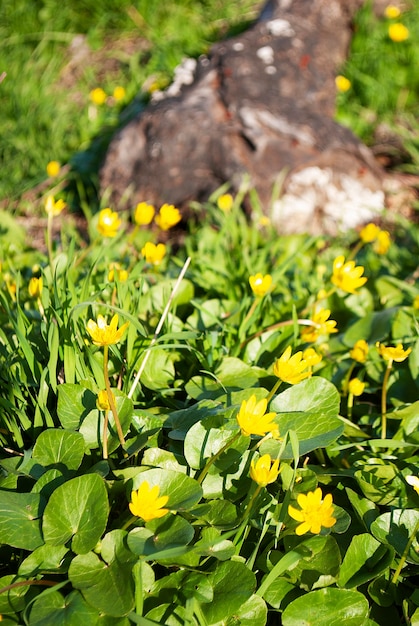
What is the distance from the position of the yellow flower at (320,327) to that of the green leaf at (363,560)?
1.80 feet

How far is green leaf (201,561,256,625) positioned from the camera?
1.18 metres

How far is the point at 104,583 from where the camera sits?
117 cm

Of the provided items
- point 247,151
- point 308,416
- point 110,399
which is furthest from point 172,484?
point 247,151

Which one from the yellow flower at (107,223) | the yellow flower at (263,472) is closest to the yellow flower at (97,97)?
the yellow flower at (107,223)

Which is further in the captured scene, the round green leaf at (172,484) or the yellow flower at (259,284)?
the yellow flower at (259,284)

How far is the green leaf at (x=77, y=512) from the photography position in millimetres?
1219

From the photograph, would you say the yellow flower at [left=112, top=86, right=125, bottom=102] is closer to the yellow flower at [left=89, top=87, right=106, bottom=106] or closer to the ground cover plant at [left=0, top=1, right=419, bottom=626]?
the yellow flower at [left=89, top=87, right=106, bottom=106]

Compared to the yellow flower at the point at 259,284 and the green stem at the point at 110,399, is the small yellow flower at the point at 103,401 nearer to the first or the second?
the green stem at the point at 110,399

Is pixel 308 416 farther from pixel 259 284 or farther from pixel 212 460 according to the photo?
pixel 259 284

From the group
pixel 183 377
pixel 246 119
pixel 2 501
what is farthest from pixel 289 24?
pixel 2 501

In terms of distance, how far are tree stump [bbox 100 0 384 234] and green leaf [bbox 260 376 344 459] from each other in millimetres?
1496

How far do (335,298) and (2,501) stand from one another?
128cm

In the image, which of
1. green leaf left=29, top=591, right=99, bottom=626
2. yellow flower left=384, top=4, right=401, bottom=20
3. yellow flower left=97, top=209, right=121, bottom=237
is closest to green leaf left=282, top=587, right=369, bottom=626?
green leaf left=29, top=591, right=99, bottom=626

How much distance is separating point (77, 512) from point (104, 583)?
0.15m
